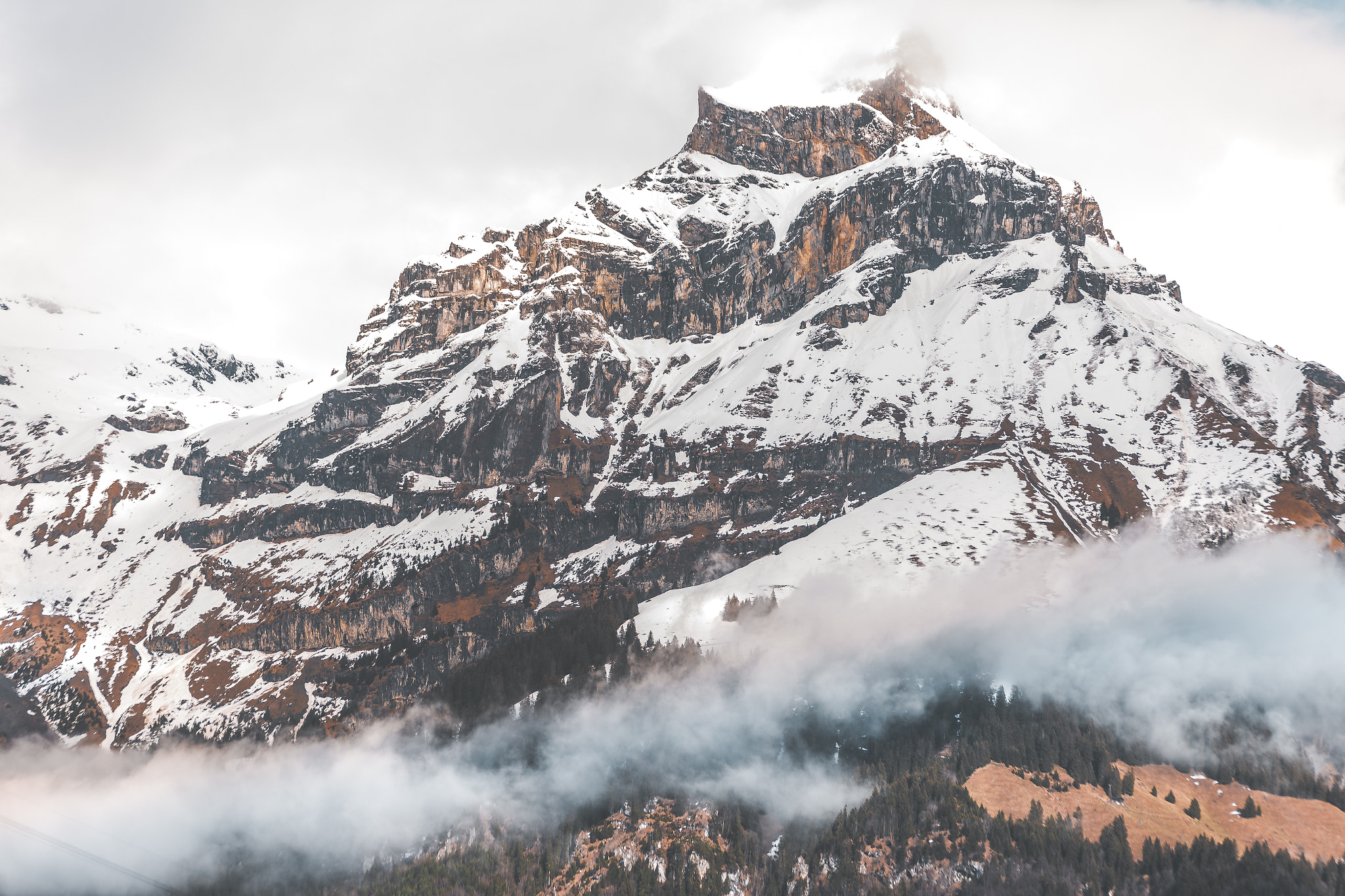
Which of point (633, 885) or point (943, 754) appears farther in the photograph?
point (943, 754)

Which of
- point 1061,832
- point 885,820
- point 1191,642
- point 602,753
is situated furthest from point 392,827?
point 1191,642

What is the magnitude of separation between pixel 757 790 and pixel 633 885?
3851cm

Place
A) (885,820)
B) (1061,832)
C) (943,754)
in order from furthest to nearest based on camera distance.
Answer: (943,754) → (885,820) → (1061,832)

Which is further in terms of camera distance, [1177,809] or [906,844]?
[906,844]

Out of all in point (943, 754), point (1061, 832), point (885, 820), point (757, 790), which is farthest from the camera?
point (757, 790)

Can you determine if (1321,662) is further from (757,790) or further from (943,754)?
(757,790)

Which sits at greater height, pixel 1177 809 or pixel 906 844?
pixel 1177 809

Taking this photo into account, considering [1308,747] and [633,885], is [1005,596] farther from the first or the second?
[633,885]

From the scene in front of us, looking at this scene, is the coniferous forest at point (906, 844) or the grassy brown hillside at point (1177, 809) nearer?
the coniferous forest at point (906, 844)

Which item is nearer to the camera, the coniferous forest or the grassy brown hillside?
the coniferous forest

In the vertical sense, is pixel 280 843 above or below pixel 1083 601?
below

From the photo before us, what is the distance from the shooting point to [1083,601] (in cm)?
19462

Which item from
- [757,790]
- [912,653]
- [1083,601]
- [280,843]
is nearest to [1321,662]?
[1083,601]

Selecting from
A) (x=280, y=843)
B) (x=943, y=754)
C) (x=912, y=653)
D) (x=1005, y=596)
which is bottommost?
(x=280, y=843)
